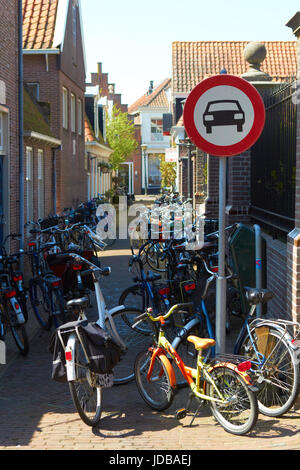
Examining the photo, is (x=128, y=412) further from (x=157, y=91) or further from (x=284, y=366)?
(x=157, y=91)

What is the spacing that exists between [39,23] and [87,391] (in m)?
19.1

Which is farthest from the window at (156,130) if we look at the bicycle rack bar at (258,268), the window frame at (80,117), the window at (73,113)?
the bicycle rack bar at (258,268)

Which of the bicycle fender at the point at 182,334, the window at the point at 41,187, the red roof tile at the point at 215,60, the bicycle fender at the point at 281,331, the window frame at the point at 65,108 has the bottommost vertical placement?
the bicycle fender at the point at 182,334

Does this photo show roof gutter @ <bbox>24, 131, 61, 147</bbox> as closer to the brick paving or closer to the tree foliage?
the brick paving

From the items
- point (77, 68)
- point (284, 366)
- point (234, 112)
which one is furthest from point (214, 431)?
point (77, 68)

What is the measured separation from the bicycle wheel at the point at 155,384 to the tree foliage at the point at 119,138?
4836 cm

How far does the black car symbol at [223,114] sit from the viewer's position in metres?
5.27

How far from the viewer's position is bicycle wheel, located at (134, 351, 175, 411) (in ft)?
18.1

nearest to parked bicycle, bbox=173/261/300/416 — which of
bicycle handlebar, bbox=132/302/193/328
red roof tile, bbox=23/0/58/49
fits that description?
bicycle handlebar, bbox=132/302/193/328

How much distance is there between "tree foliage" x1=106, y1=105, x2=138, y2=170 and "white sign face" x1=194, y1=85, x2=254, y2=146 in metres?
48.5

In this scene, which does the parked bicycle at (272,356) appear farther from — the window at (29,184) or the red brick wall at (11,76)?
the window at (29,184)

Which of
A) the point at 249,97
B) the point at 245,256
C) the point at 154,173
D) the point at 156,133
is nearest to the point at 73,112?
the point at 245,256

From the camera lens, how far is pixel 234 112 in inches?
208

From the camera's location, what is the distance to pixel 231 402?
500 cm
